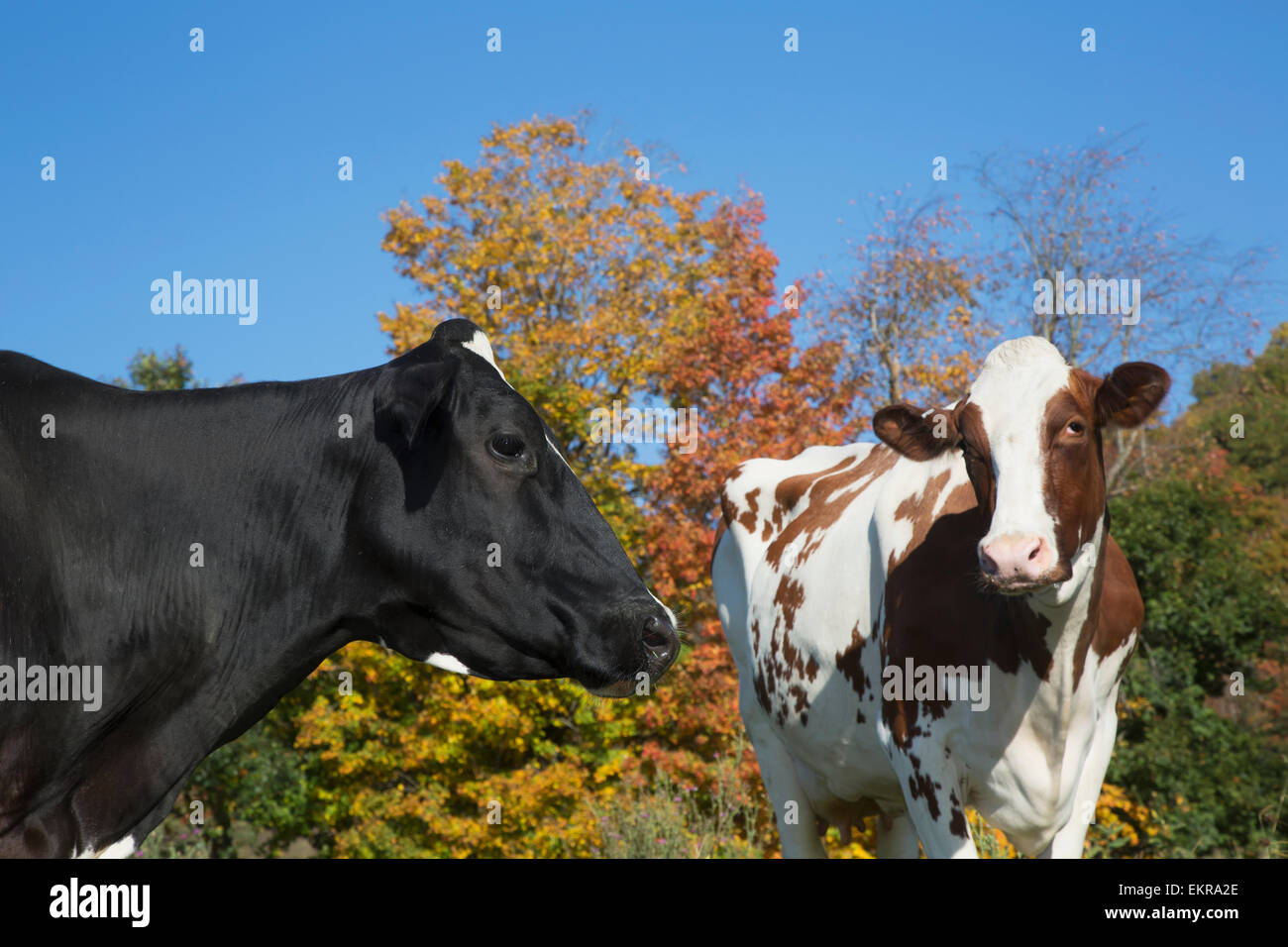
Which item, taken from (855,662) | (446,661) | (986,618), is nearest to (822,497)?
(855,662)

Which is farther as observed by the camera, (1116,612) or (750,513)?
(750,513)

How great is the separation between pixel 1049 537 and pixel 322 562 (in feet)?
6.59

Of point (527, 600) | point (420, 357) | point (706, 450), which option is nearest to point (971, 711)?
point (527, 600)

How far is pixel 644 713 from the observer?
1648cm

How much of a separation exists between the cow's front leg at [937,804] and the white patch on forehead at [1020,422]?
1010 mm

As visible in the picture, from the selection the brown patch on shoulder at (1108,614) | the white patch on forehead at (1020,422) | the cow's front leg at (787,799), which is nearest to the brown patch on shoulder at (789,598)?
the cow's front leg at (787,799)

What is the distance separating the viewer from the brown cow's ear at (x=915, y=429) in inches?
172

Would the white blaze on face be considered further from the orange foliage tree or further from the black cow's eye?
the orange foliage tree

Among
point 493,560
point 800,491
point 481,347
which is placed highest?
point 481,347

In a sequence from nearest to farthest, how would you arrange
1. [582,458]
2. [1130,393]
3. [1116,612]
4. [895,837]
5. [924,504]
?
[1130,393] < [1116,612] < [924,504] < [895,837] < [582,458]

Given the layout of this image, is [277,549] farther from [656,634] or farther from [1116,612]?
[1116,612]

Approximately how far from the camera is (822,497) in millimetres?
6047

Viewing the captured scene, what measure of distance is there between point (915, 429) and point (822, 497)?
1.58 m

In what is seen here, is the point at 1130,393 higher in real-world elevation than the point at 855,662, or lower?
higher
